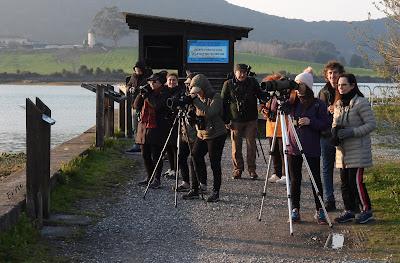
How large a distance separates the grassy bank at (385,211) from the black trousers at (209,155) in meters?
2.00

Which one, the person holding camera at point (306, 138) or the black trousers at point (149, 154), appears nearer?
the person holding camera at point (306, 138)

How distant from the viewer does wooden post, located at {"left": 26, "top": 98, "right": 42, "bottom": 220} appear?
725cm

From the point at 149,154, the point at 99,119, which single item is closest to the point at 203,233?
the point at 149,154

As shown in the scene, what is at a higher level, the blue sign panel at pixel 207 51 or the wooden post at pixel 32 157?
the blue sign panel at pixel 207 51

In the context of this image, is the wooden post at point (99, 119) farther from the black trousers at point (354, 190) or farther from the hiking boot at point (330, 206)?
the black trousers at point (354, 190)

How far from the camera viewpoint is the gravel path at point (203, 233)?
6.69m

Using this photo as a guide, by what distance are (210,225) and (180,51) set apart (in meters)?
11.5

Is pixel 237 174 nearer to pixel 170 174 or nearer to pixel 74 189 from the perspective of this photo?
pixel 170 174

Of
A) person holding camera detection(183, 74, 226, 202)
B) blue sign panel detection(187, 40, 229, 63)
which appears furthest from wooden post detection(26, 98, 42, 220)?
blue sign panel detection(187, 40, 229, 63)

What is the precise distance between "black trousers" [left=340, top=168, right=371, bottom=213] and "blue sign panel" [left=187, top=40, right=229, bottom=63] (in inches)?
380

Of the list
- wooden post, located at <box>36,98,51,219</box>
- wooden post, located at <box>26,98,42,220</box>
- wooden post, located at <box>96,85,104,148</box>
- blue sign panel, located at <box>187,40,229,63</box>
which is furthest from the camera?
blue sign panel, located at <box>187,40,229,63</box>

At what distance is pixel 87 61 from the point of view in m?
128

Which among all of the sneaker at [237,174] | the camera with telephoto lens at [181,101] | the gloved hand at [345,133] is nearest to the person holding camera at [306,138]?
the gloved hand at [345,133]

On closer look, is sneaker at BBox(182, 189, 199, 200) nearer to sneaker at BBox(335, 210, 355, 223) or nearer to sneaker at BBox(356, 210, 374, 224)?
sneaker at BBox(335, 210, 355, 223)
